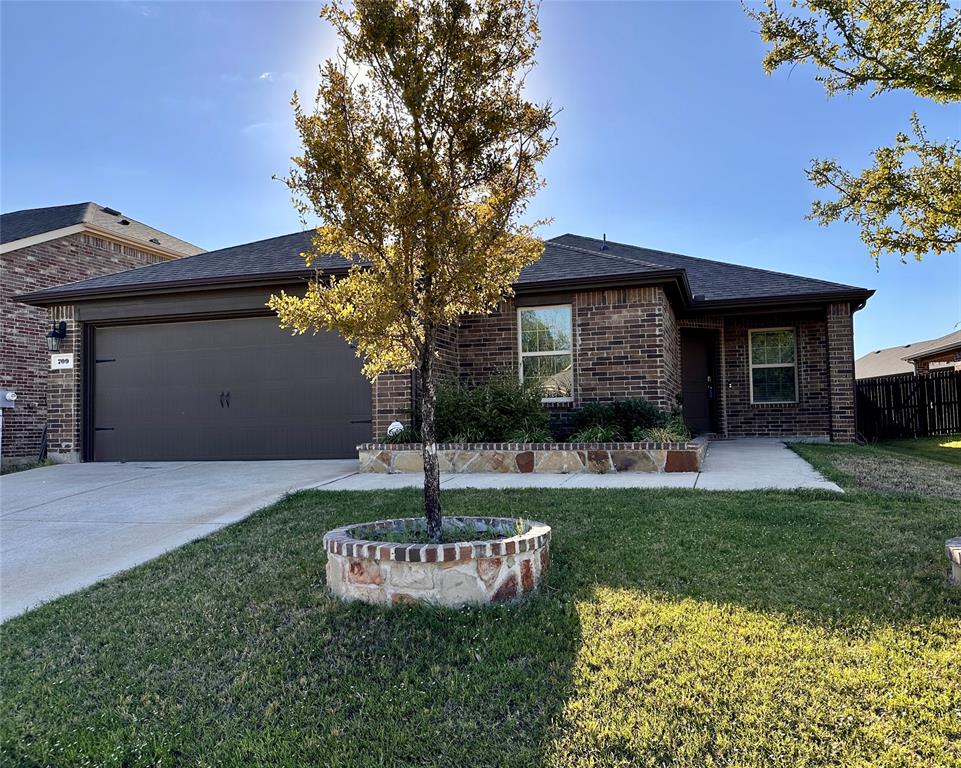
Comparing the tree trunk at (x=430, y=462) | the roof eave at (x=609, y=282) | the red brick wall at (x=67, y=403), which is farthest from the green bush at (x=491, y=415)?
the red brick wall at (x=67, y=403)

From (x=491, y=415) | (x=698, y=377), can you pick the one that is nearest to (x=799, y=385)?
(x=698, y=377)

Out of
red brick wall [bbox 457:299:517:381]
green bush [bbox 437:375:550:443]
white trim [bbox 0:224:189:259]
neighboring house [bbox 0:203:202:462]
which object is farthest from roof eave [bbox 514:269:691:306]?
white trim [bbox 0:224:189:259]

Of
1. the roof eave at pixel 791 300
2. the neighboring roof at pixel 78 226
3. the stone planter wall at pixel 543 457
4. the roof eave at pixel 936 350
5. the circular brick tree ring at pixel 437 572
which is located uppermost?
the neighboring roof at pixel 78 226

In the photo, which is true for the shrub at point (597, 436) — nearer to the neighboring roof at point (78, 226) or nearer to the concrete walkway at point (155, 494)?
the concrete walkway at point (155, 494)

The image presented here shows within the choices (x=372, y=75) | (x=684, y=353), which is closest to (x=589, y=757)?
(x=372, y=75)

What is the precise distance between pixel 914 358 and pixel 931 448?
50.9ft

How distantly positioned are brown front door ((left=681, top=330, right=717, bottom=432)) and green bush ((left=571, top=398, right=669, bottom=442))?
12.6ft

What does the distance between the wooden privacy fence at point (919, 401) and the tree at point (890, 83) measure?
9.58 m

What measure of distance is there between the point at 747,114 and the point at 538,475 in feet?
20.7

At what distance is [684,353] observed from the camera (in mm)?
12617

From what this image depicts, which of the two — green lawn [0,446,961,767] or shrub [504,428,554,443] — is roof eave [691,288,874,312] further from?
A: green lawn [0,446,961,767]

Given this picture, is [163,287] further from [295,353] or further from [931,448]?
[931,448]

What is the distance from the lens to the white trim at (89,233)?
12672mm

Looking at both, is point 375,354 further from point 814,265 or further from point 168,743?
point 814,265
